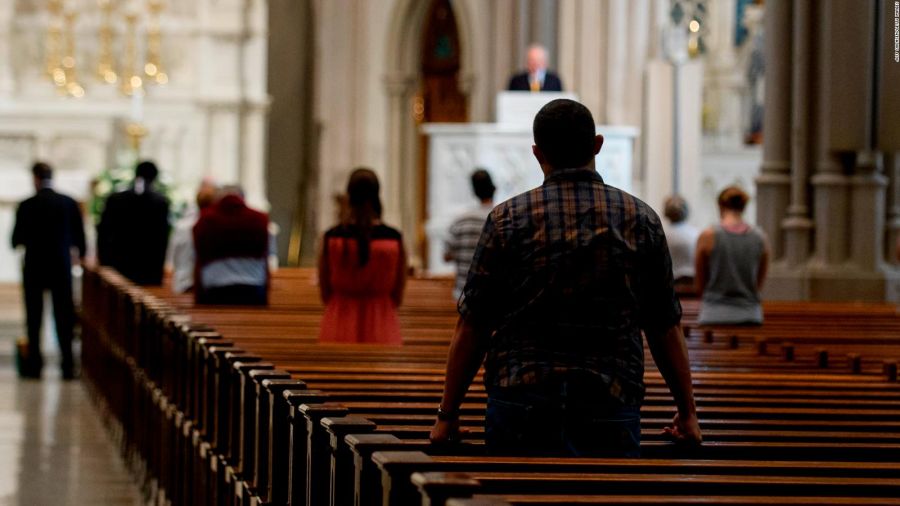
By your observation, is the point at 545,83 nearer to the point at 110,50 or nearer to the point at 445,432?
the point at 110,50

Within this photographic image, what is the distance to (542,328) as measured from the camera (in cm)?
408

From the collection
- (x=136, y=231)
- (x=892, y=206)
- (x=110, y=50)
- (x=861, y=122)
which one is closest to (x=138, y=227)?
(x=136, y=231)

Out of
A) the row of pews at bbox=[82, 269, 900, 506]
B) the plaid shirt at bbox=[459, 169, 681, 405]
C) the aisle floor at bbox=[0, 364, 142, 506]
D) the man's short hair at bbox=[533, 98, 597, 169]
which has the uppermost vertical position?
the man's short hair at bbox=[533, 98, 597, 169]

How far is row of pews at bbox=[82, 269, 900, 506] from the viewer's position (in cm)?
337

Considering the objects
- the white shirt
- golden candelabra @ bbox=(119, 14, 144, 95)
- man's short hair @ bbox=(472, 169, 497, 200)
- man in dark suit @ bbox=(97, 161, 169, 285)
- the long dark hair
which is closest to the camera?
the long dark hair

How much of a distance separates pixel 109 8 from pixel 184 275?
28.2 ft

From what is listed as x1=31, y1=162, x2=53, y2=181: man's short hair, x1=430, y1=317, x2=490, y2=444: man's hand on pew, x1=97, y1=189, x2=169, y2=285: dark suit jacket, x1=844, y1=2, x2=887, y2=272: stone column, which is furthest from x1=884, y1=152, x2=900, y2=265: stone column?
x1=430, y1=317, x2=490, y2=444: man's hand on pew

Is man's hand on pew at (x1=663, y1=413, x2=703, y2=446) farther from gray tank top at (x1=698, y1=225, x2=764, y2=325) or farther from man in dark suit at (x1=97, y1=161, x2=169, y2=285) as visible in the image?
man in dark suit at (x1=97, y1=161, x2=169, y2=285)

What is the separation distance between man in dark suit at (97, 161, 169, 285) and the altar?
3.10 meters

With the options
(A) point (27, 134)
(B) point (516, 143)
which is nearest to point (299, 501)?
(B) point (516, 143)

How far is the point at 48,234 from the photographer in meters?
14.0

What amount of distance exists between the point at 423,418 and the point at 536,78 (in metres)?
11.4

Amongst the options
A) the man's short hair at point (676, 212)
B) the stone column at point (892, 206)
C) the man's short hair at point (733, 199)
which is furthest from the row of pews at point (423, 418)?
the stone column at point (892, 206)

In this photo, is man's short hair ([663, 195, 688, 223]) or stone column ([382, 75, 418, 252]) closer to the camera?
man's short hair ([663, 195, 688, 223])
